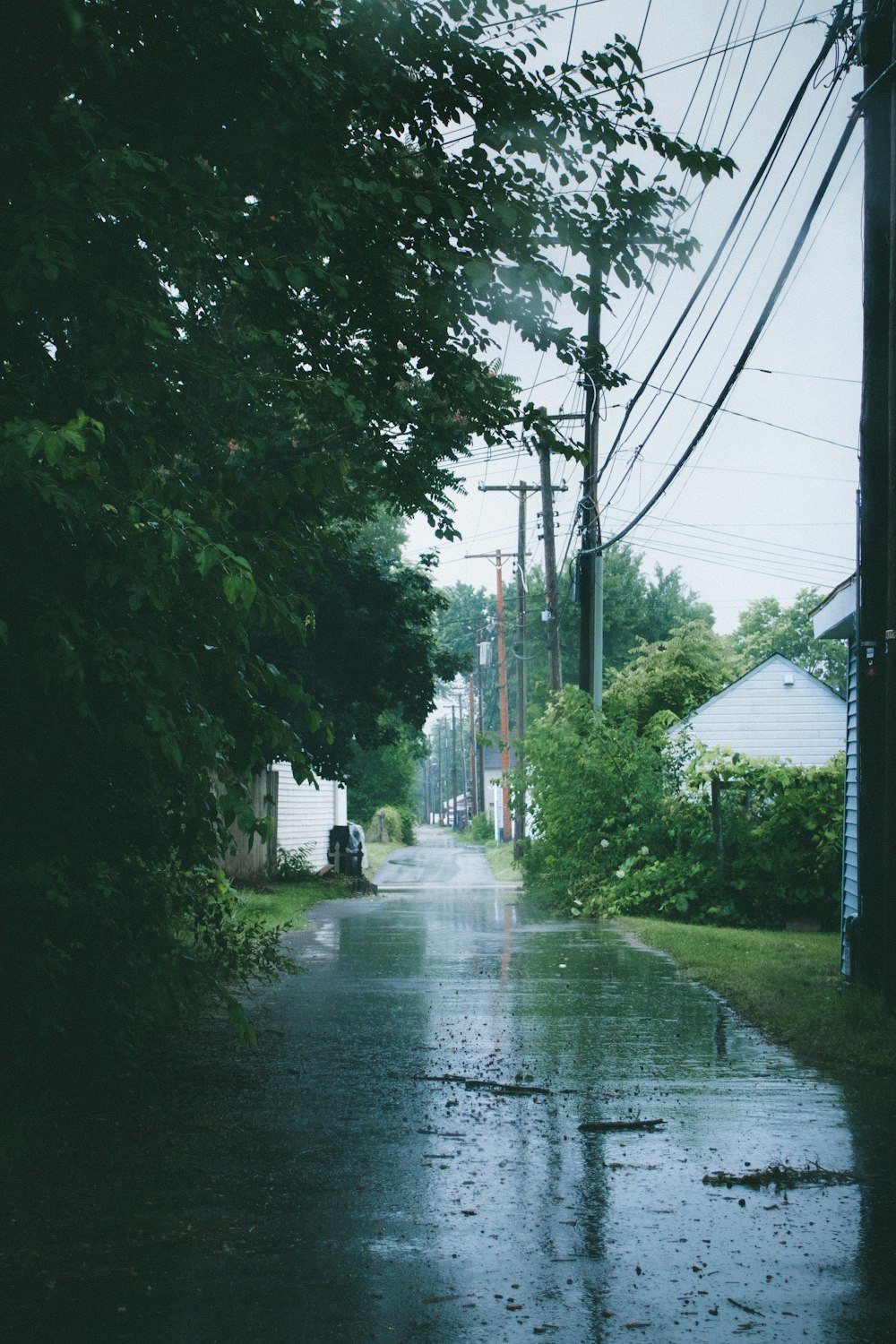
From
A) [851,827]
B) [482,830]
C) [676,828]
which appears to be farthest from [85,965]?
[482,830]

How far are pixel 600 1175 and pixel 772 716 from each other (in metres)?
26.3

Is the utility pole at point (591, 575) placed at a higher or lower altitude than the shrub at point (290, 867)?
higher

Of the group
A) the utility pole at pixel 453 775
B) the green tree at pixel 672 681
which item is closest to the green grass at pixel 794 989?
the green tree at pixel 672 681

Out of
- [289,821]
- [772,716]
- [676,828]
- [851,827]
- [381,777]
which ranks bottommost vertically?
[289,821]

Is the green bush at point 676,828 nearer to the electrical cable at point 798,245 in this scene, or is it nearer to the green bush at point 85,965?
the electrical cable at point 798,245

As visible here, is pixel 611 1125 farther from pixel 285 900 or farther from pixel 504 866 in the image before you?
pixel 504 866

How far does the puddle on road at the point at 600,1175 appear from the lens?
3.96 m

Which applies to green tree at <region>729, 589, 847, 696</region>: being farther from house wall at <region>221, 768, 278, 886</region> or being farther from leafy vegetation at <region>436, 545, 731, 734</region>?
house wall at <region>221, 768, 278, 886</region>

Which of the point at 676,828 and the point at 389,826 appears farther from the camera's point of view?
the point at 389,826

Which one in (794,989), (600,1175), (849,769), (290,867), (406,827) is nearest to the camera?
(600,1175)

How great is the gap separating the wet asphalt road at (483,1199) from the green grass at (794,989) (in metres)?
0.35

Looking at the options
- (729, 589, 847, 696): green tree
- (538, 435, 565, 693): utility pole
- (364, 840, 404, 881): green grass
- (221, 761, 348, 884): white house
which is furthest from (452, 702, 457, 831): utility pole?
(538, 435, 565, 693): utility pole

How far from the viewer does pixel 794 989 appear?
10008 mm

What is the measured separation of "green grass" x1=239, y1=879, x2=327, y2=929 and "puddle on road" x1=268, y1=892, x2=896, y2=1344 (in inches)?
243
